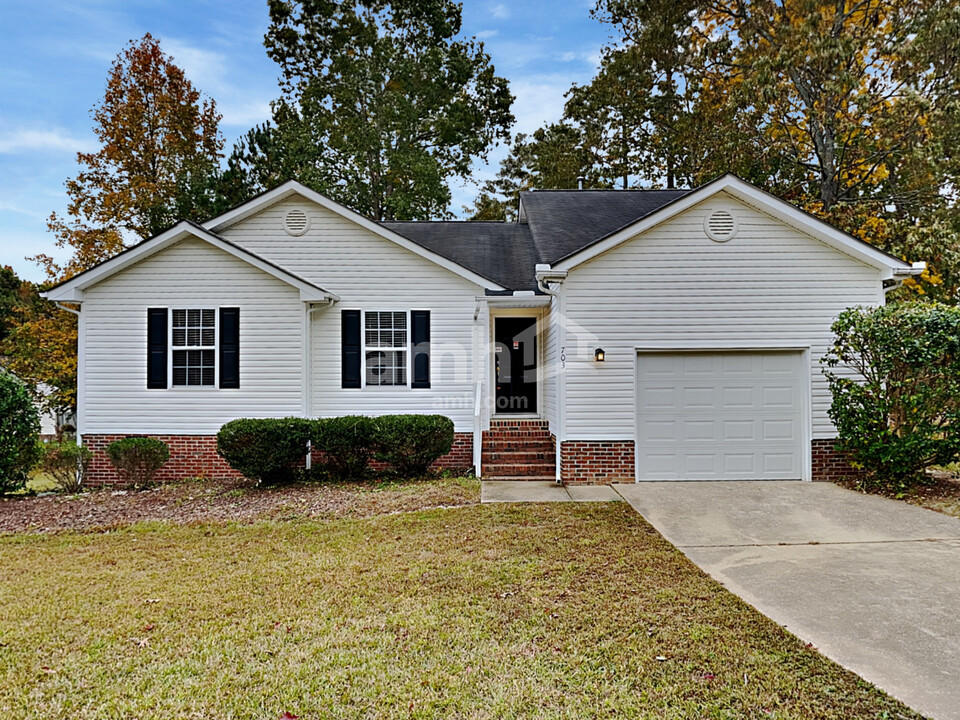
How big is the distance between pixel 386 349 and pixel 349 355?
718mm

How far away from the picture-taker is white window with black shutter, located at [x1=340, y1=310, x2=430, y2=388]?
36.9ft

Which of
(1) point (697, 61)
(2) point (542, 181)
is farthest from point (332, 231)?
(2) point (542, 181)

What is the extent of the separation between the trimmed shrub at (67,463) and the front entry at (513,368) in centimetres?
785

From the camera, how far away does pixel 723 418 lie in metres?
9.48

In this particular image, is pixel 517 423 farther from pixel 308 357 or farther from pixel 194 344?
pixel 194 344

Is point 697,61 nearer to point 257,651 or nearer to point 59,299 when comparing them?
point 59,299

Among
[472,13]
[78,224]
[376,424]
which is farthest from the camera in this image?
[472,13]

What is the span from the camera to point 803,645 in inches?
149

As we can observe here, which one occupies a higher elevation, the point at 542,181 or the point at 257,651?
the point at 542,181

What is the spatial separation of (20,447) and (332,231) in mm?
6265

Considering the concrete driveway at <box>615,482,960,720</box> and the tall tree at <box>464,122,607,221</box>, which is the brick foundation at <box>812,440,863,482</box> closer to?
the concrete driveway at <box>615,482,960,720</box>

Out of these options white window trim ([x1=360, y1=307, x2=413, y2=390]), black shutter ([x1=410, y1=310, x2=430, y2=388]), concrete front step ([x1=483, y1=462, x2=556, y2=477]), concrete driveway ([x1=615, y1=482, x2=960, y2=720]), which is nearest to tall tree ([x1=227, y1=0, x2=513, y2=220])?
white window trim ([x1=360, y1=307, x2=413, y2=390])

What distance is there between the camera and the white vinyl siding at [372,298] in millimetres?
11227

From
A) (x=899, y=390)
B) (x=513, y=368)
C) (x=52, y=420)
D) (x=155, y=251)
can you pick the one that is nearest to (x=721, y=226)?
(x=899, y=390)
